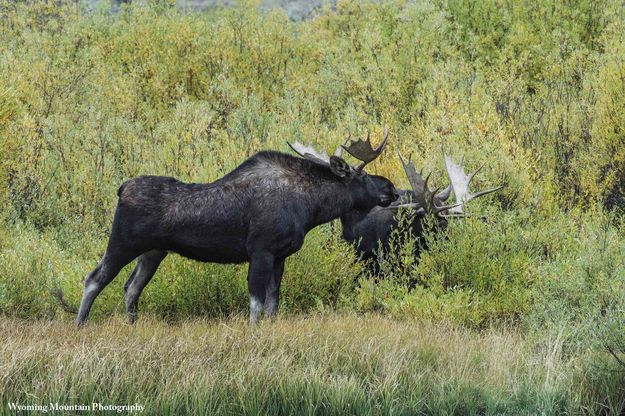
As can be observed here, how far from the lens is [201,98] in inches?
1080

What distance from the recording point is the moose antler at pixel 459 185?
40.8ft

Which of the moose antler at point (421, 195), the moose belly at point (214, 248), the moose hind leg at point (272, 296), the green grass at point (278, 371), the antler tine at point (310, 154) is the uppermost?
the antler tine at point (310, 154)

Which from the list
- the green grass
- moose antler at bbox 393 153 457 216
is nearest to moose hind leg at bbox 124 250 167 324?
the green grass

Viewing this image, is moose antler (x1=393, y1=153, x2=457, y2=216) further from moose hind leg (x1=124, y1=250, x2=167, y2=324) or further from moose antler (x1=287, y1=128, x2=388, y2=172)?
moose hind leg (x1=124, y1=250, x2=167, y2=324)

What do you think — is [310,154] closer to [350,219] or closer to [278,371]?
[350,219]

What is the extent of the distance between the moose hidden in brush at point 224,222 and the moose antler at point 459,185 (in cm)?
308

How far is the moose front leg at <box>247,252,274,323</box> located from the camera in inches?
370

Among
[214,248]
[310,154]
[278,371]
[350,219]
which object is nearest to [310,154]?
[310,154]

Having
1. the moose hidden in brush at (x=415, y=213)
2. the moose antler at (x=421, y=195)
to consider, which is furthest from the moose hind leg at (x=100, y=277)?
the moose antler at (x=421, y=195)

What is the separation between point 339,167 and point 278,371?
2.77 metres

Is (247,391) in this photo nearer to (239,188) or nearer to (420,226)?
(239,188)

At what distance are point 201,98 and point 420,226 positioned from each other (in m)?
15.9

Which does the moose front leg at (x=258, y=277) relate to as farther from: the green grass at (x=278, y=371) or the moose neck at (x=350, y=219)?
the moose neck at (x=350, y=219)

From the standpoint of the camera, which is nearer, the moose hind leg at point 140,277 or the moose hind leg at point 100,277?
the moose hind leg at point 100,277
